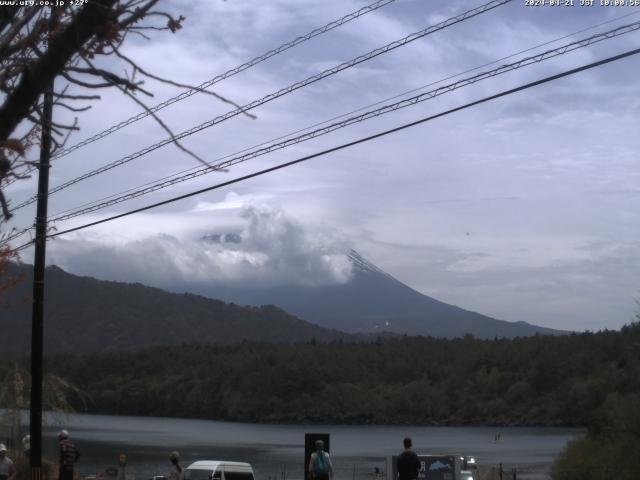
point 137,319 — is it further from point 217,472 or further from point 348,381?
point 217,472

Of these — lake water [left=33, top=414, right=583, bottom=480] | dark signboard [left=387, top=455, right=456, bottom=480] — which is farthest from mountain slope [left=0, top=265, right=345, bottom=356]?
dark signboard [left=387, top=455, right=456, bottom=480]

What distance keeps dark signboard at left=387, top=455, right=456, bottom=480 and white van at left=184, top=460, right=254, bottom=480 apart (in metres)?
3.21

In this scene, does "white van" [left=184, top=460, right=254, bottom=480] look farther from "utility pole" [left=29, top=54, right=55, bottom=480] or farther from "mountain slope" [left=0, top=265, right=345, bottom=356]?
"mountain slope" [left=0, top=265, right=345, bottom=356]

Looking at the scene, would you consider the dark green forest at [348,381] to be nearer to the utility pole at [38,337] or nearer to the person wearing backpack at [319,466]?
the utility pole at [38,337]

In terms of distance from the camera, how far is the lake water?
5250 cm

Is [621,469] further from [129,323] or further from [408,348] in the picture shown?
[129,323]

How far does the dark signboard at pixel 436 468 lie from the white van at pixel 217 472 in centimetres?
321

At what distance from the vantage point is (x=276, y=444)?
79.2 meters

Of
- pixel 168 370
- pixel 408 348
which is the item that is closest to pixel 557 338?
pixel 408 348

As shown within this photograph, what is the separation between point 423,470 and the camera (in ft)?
71.6

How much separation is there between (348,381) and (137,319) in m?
67.9

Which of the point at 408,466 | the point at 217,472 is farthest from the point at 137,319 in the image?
the point at 408,466

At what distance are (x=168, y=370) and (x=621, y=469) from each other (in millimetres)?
95208

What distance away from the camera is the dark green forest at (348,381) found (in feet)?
341
